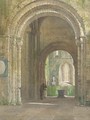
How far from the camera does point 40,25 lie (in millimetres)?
26875

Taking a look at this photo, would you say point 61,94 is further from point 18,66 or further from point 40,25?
point 18,66

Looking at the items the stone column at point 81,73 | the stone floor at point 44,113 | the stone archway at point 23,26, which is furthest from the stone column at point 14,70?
the stone column at point 81,73

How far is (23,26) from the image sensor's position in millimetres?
17391

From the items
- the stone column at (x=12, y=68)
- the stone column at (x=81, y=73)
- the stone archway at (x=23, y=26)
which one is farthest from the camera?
the stone column at (x=12, y=68)

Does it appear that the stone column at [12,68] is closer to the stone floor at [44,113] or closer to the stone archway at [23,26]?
the stone archway at [23,26]

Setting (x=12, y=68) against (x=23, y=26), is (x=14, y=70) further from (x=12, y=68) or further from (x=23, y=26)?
(x=23, y=26)

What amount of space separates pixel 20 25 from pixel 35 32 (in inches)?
343

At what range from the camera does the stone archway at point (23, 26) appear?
1648 cm

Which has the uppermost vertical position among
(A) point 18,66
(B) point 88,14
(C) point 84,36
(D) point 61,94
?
(B) point 88,14

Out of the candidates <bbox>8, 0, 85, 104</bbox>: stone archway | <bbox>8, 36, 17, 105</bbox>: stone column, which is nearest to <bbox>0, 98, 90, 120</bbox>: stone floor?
<bbox>8, 36, 17, 105</bbox>: stone column

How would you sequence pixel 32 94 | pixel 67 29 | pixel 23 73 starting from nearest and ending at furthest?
pixel 23 73 → pixel 32 94 → pixel 67 29

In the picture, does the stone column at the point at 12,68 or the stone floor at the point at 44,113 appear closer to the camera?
the stone floor at the point at 44,113

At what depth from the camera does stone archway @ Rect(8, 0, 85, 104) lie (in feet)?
54.1

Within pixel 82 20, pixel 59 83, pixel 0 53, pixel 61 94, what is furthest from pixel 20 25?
pixel 59 83
